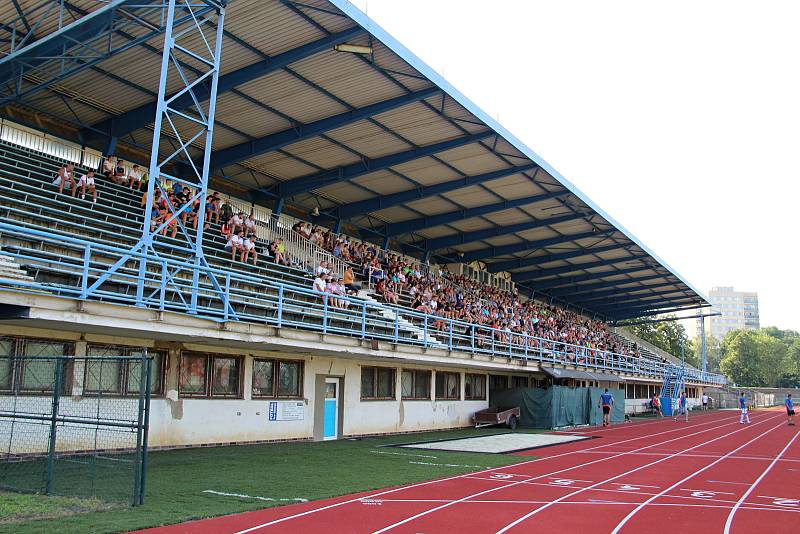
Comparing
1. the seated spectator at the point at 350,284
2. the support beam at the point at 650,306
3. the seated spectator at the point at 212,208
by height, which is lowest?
the seated spectator at the point at 350,284

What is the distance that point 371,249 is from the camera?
33375 mm

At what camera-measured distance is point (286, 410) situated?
2147 centimetres

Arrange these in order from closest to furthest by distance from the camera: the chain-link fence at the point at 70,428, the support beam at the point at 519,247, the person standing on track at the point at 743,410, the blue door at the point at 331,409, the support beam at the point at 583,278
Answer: the chain-link fence at the point at 70,428, the blue door at the point at 331,409, the support beam at the point at 519,247, the person standing on track at the point at 743,410, the support beam at the point at 583,278

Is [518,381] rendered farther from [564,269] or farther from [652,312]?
[652,312]

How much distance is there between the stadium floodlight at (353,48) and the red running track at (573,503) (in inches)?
443

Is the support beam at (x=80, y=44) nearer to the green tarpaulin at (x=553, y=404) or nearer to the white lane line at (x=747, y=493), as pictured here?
the white lane line at (x=747, y=493)

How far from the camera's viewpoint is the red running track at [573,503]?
9594mm

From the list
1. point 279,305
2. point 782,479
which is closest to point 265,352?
point 279,305

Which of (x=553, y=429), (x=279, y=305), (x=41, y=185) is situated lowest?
(x=553, y=429)

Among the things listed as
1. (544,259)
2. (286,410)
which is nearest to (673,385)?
(544,259)

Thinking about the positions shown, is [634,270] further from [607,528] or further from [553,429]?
[607,528]

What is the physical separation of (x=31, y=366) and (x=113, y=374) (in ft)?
6.99

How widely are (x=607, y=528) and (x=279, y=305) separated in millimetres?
9911

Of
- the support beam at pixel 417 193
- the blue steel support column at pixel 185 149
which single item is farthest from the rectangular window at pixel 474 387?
the blue steel support column at pixel 185 149
